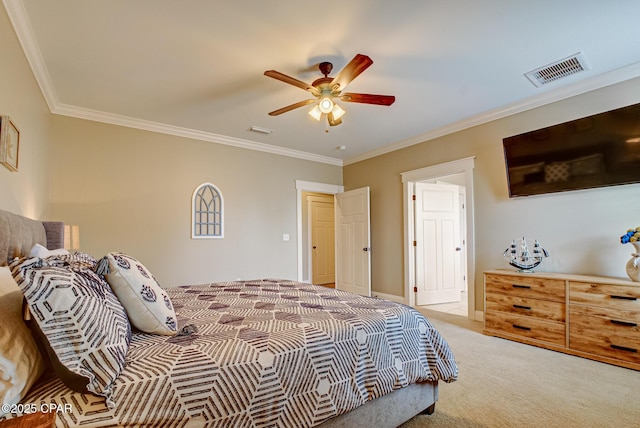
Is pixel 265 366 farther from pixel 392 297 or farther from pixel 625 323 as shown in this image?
pixel 392 297

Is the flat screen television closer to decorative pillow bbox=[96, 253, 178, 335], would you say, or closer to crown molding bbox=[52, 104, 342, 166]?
crown molding bbox=[52, 104, 342, 166]

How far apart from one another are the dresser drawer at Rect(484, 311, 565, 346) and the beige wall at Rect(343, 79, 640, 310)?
0.53 meters

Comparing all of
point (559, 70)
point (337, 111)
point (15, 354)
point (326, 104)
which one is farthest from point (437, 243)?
point (15, 354)

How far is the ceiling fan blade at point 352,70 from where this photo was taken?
6.91 feet

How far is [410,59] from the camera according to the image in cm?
256

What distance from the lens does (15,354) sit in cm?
85

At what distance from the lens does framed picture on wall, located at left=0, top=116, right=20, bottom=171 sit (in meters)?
1.82

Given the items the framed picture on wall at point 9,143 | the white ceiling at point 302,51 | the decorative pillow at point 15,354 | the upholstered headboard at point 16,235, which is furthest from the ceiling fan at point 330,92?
the decorative pillow at point 15,354

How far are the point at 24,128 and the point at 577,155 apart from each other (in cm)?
500

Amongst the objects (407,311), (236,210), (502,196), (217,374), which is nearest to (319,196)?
(236,210)

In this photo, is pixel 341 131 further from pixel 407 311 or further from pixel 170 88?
pixel 407 311

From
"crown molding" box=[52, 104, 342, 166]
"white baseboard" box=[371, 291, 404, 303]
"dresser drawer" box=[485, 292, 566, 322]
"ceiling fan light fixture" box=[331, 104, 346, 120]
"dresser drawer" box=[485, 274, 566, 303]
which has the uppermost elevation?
"crown molding" box=[52, 104, 342, 166]

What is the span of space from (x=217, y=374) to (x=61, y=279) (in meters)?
0.60

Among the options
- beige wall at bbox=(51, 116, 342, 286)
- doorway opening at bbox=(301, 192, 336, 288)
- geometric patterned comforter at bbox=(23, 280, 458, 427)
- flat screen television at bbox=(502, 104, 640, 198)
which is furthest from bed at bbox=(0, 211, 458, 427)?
doorway opening at bbox=(301, 192, 336, 288)
